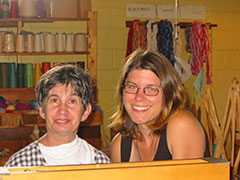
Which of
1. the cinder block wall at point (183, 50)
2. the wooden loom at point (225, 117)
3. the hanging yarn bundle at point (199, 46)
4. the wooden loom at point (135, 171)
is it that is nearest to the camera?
the wooden loom at point (135, 171)

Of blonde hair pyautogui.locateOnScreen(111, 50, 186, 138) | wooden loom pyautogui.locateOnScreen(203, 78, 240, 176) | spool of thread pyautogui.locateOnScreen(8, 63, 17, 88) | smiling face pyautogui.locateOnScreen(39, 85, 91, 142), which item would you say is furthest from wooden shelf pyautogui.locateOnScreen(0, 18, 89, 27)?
smiling face pyautogui.locateOnScreen(39, 85, 91, 142)

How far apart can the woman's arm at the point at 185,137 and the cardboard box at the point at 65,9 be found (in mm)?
2780

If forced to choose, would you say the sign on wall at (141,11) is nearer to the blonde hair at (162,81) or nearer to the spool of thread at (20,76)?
the spool of thread at (20,76)

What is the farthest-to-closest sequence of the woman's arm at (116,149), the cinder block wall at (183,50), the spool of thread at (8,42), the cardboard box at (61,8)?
the cinder block wall at (183,50) < the cardboard box at (61,8) < the spool of thread at (8,42) < the woman's arm at (116,149)

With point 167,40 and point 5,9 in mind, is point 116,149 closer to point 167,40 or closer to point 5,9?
point 167,40

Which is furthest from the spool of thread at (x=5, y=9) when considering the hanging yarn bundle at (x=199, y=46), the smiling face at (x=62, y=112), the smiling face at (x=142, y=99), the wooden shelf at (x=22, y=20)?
the smiling face at (x=62, y=112)

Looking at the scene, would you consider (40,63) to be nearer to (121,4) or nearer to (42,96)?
(121,4)

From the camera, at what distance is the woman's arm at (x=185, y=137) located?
1538mm

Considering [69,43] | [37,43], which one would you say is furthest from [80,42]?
[37,43]

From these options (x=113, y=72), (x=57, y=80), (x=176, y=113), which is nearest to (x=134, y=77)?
(x=176, y=113)

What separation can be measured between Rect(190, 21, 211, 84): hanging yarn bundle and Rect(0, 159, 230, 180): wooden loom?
3513mm

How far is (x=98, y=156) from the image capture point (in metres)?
1.40

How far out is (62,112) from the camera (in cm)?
128

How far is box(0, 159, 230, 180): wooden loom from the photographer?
70 centimetres
